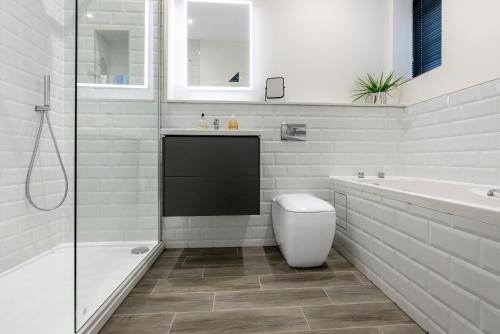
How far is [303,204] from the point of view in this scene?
1.60 meters

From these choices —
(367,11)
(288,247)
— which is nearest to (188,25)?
(367,11)

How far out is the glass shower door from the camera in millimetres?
1148

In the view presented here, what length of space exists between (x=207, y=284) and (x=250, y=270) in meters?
0.31

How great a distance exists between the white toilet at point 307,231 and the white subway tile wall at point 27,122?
1678mm

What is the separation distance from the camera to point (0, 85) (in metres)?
1.50

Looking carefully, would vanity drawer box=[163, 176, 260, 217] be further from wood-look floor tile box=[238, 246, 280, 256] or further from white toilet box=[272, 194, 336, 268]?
wood-look floor tile box=[238, 246, 280, 256]

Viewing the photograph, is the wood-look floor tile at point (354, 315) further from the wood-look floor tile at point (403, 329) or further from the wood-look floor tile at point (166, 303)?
the wood-look floor tile at point (166, 303)

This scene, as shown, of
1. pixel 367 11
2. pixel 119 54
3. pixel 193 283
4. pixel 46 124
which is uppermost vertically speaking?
pixel 367 11

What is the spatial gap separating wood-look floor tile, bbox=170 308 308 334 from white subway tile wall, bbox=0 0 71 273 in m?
1.27

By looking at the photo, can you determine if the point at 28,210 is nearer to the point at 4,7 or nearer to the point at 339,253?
the point at 4,7

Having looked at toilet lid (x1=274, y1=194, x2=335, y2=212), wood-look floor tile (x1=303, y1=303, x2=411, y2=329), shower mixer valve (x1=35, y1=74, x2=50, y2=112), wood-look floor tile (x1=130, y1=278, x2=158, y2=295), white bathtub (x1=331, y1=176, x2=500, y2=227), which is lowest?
wood-look floor tile (x1=130, y1=278, x2=158, y2=295)

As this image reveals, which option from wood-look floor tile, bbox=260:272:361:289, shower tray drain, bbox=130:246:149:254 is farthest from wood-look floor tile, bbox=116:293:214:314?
shower tray drain, bbox=130:246:149:254

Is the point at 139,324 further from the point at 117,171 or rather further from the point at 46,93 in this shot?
the point at 46,93

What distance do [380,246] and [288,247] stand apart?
0.52 metres
